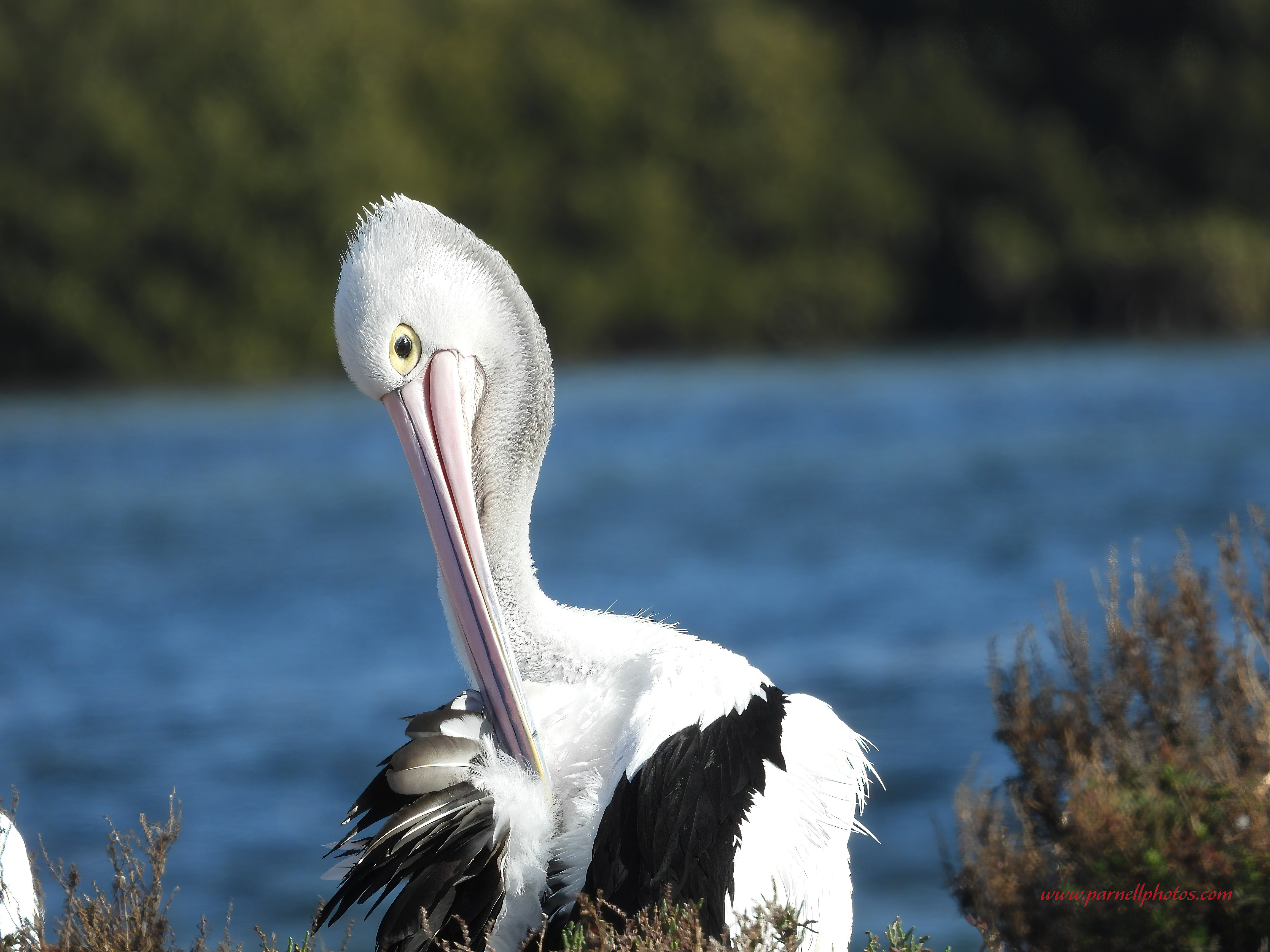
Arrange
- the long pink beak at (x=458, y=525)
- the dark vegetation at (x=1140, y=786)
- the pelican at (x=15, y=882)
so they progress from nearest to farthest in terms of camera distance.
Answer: the dark vegetation at (x=1140, y=786), the long pink beak at (x=458, y=525), the pelican at (x=15, y=882)

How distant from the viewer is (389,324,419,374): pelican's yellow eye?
10.9ft

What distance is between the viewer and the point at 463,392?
3.45 meters

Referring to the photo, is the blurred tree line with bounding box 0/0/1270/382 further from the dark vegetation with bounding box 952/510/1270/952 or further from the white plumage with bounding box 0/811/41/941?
the white plumage with bounding box 0/811/41/941

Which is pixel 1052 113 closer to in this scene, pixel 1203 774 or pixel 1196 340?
pixel 1196 340

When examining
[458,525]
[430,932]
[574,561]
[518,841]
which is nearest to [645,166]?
[574,561]

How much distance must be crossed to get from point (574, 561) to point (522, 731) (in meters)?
13.8

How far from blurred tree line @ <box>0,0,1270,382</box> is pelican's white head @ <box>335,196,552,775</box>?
105ft

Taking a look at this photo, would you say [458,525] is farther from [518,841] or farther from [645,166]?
[645,166]

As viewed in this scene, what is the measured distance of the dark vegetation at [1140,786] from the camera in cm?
299

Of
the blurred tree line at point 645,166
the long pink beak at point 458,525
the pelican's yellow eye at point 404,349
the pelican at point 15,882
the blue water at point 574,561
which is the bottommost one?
the pelican at point 15,882

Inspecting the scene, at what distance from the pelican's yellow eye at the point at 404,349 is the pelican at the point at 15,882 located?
138 cm

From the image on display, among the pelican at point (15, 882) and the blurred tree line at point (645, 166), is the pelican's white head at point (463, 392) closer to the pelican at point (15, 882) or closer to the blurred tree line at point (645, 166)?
the pelican at point (15, 882)

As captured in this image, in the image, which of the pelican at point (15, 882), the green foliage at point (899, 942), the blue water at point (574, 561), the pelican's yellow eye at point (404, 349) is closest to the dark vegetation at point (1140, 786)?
the green foliage at point (899, 942)

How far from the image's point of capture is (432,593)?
16.3 metres
